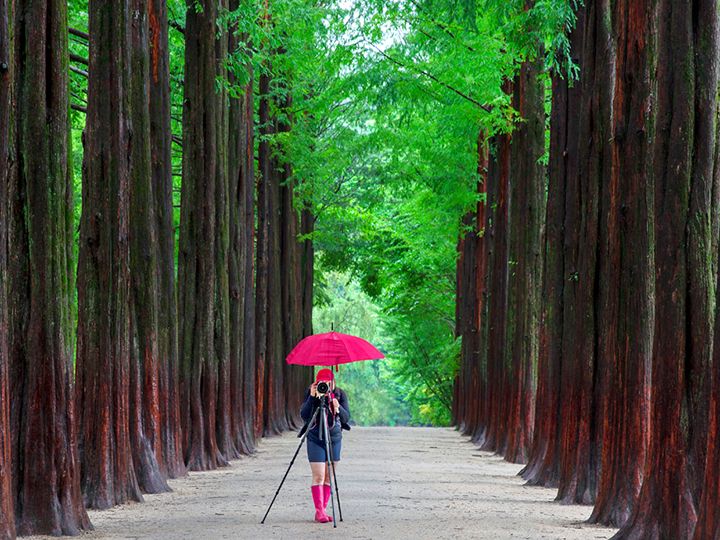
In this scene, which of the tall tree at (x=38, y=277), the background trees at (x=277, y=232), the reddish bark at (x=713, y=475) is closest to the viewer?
the reddish bark at (x=713, y=475)

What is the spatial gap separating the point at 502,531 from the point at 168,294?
25.5ft

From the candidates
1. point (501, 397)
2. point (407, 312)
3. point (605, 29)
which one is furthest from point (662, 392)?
point (407, 312)

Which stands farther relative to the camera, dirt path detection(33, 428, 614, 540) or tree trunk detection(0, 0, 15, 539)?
dirt path detection(33, 428, 614, 540)

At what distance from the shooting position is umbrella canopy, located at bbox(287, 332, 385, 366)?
13.0 metres

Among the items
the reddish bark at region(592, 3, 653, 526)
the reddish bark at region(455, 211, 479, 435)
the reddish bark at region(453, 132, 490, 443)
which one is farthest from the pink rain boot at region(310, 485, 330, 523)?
the reddish bark at region(455, 211, 479, 435)

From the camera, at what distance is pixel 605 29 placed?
49.8 ft

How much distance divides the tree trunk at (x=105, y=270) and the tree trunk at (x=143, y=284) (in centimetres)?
86

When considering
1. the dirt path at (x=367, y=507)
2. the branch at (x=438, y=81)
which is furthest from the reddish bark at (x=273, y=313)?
the dirt path at (x=367, y=507)

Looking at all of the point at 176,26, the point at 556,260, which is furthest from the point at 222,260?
the point at 556,260

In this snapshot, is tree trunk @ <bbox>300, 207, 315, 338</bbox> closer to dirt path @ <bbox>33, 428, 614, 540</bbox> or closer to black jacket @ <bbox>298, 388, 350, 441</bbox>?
dirt path @ <bbox>33, 428, 614, 540</bbox>

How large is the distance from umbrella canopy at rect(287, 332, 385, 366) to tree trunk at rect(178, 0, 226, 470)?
299 inches

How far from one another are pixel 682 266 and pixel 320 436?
4.50 metres

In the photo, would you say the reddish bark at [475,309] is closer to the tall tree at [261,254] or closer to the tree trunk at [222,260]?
the tall tree at [261,254]

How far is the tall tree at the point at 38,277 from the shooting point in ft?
37.2
